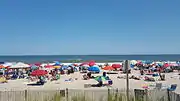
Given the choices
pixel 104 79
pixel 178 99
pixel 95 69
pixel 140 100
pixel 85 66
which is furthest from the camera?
pixel 85 66

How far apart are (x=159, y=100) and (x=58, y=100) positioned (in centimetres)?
404

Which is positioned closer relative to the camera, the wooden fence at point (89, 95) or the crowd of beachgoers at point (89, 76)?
the wooden fence at point (89, 95)

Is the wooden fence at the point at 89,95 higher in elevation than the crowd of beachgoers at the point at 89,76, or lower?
higher

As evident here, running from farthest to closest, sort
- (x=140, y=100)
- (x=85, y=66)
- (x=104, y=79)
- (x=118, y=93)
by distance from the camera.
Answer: (x=85, y=66), (x=104, y=79), (x=118, y=93), (x=140, y=100)

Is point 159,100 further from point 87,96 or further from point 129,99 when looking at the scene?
point 87,96

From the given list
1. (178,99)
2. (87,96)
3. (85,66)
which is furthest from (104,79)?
(85,66)

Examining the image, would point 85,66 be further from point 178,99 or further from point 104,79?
point 178,99

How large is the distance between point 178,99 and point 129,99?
79.6 inches

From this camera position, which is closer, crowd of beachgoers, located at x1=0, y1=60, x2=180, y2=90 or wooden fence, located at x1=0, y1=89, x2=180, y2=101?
wooden fence, located at x1=0, y1=89, x2=180, y2=101

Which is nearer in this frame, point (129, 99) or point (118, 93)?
point (129, 99)

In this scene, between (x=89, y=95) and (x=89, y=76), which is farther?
(x=89, y=76)

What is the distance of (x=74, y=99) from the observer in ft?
35.3

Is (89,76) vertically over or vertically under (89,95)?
under

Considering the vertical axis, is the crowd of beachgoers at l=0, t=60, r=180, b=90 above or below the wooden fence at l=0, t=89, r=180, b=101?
below
